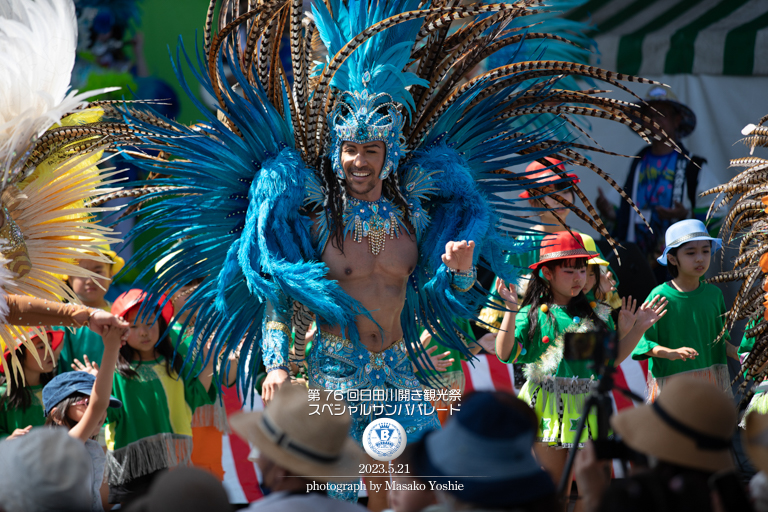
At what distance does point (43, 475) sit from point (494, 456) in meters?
1.00

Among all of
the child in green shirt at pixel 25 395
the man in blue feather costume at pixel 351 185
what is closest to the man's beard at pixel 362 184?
the man in blue feather costume at pixel 351 185

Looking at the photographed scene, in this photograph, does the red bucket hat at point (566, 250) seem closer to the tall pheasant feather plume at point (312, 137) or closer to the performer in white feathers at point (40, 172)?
the tall pheasant feather plume at point (312, 137)

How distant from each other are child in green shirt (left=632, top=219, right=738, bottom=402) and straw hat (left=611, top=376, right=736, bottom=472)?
7.78 feet

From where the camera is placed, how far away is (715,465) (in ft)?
6.05

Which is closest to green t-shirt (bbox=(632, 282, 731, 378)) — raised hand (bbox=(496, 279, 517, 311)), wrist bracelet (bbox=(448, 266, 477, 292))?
raised hand (bbox=(496, 279, 517, 311))

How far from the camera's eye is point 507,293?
3660mm


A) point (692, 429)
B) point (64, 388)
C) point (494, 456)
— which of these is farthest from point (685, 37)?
point (494, 456)

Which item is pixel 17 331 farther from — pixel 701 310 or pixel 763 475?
pixel 701 310

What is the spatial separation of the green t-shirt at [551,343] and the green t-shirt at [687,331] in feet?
1.63

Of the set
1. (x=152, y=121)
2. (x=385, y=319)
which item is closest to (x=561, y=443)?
(x=385, y=319)

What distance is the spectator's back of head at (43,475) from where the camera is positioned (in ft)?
6.02

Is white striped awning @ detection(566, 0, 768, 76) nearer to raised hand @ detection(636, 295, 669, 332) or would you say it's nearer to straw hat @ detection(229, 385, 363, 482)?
raised hand @ detection(636, 295, 669, 332)

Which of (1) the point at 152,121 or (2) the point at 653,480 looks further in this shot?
(1) the point at 152,121

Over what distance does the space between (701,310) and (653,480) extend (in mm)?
2739
